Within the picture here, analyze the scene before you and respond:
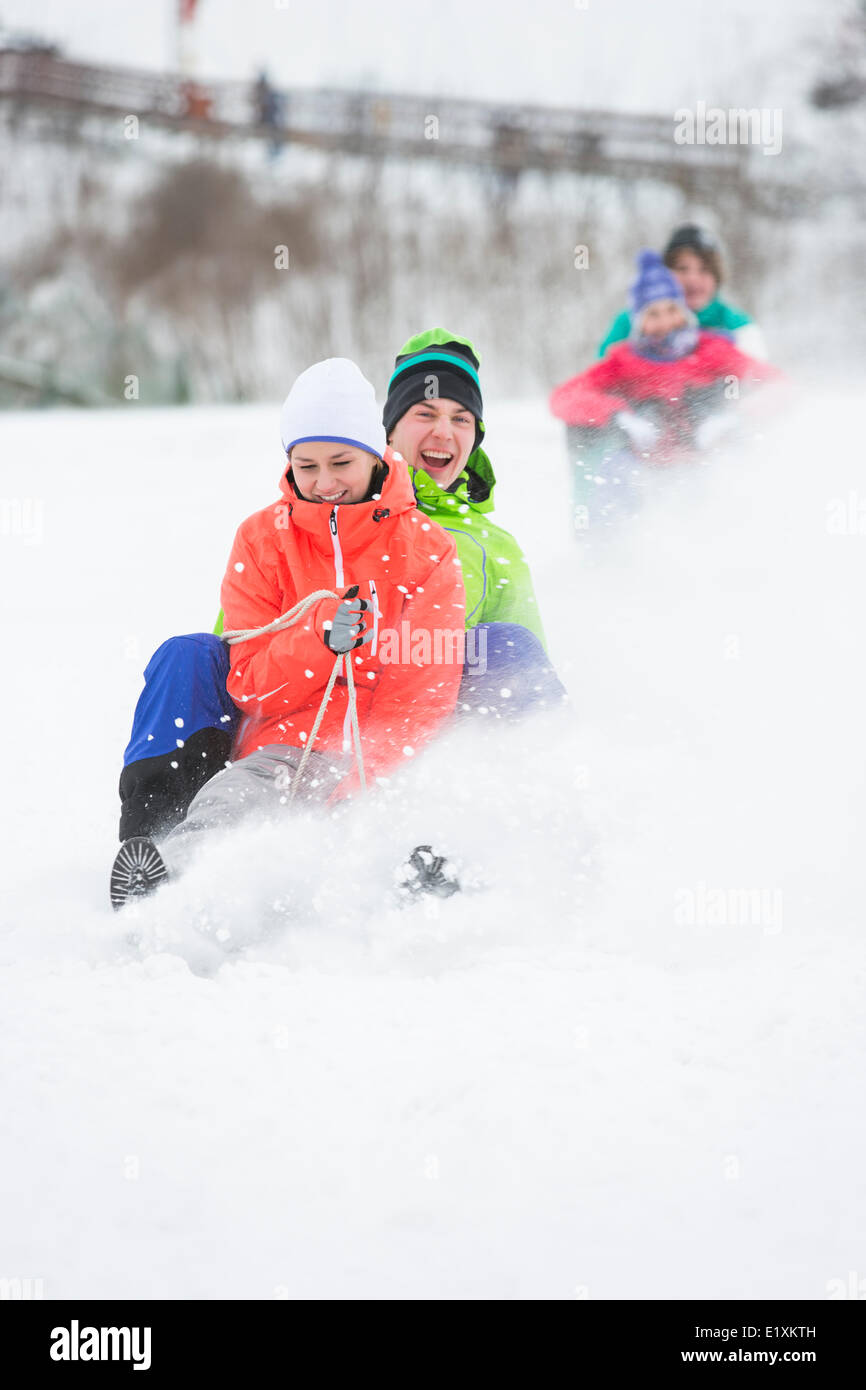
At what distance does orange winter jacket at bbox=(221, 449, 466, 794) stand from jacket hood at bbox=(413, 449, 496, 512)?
443mm

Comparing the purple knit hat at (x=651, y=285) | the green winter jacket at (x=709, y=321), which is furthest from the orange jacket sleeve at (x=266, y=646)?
the green winter jacket at (x=709, y=321)

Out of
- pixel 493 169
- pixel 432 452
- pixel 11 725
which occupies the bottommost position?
pixel 11 725

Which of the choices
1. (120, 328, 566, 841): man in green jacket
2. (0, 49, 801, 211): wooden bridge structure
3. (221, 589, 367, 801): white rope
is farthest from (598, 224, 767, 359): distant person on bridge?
(0, 49, 801, 211): wooden bridge structure

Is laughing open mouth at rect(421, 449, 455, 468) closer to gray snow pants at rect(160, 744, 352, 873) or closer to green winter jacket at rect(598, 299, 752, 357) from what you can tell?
gray snow pants at rect(160, 744, 352, 873)

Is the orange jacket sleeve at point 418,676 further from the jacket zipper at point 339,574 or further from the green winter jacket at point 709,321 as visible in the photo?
the green winter jacket at point 709,321

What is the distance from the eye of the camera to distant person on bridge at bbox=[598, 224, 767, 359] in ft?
14.5

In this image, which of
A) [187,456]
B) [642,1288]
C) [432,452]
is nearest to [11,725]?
[432,452]

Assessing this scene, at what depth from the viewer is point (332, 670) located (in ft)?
7.16

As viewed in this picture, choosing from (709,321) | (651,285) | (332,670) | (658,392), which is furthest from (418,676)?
(709,321)

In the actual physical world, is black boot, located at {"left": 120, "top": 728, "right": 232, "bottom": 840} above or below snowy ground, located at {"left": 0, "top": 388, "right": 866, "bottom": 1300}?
above

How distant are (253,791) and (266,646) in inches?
12.7

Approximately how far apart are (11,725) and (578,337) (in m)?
7.83

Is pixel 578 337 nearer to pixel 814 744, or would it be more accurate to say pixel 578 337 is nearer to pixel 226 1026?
pixel 814 744

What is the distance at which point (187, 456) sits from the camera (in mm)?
6648
